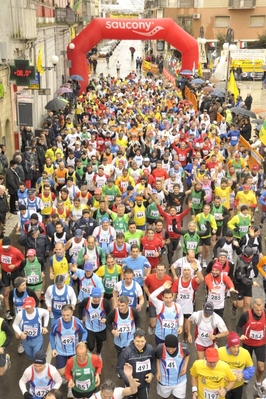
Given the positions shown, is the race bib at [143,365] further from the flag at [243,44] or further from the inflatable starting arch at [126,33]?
the flag at [243,44]

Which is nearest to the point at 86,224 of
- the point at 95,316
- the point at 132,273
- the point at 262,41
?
the point at 132,273

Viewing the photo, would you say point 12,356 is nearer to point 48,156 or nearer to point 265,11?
point 48,156

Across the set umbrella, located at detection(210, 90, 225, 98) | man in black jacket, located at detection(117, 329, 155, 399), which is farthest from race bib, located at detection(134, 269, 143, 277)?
umbrella, located at detection(210, 90, 225, 98)

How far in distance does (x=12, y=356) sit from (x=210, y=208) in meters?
4.83

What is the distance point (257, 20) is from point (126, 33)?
3232 cm

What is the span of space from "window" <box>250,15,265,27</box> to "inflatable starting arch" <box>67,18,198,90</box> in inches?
1191

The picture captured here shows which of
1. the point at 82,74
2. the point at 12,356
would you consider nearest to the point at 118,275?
the point at 12,356

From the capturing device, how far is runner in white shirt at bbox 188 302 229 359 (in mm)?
7012

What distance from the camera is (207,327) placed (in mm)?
7098

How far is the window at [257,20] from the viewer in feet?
190

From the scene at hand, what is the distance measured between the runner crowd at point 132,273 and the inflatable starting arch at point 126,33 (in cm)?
1562

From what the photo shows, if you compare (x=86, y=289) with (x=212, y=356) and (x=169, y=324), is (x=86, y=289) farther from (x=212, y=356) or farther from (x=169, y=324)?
(x=212, y=356)

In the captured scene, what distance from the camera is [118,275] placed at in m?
8.34

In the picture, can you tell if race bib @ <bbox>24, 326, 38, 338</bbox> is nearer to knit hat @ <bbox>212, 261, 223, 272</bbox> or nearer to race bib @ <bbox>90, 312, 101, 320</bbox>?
race bib @ <bbox>90, 312, 101, 320</bbox>
